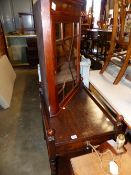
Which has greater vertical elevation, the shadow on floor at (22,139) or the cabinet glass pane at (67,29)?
the cabinet glass pane at (67,29)

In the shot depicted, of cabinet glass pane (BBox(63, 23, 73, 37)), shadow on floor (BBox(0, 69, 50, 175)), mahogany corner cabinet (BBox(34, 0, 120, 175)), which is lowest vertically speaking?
shadow on floor (BBox(0, 69, 50, 175))

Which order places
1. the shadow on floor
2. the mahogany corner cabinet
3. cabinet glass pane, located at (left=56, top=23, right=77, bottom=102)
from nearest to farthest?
the mahogany corner cabinet
cabinet glass pane, located at (left=56, top=23, right=77, bottom=102)
the shadow on floor

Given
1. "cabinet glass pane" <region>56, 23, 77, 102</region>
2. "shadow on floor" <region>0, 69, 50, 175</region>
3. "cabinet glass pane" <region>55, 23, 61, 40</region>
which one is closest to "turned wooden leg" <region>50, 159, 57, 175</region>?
"shadow on floor" <region>0, 69, 50, 175</region>

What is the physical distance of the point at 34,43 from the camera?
478cm

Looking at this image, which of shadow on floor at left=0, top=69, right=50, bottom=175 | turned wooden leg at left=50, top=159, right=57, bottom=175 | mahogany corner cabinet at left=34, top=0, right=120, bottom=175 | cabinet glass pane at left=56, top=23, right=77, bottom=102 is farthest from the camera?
shadow on floor at left=0, top=69, right=50, bottom=175

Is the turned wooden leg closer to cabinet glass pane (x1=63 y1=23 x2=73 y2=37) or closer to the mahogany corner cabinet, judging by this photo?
the mahogany corner cabinet

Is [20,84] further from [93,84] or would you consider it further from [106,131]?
[106,131]

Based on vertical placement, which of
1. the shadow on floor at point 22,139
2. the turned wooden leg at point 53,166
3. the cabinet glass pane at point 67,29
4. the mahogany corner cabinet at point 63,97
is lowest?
the shadow on floor at point 22,139

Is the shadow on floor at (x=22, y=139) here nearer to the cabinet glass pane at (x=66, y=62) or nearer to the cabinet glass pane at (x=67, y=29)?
the cabinet glass pane at (x=66, y=62)

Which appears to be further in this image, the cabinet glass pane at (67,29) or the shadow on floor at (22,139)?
the shadow on floor at (22,139)

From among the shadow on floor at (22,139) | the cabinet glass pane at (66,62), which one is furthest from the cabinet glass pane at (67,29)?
the shadow on floor at (22,139)

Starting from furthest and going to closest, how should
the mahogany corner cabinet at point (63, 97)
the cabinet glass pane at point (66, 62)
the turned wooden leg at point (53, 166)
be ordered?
1. the cabinet glass pane at point (66, 62)
2. the turned wooden leg at point (53, 166)
3. the mahogany corner cabinet at point (63, 97)

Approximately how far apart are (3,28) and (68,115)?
446cm

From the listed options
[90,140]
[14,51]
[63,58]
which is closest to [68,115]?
[90,140]
